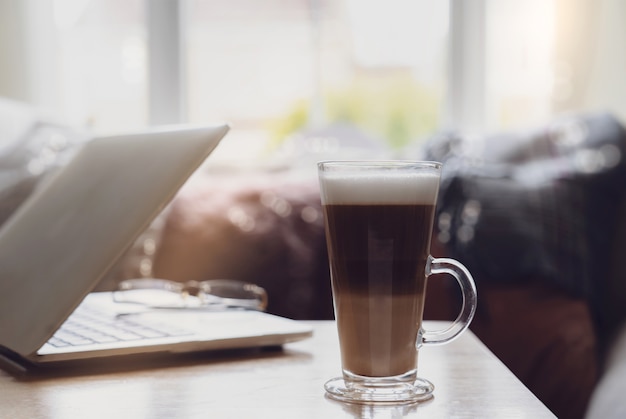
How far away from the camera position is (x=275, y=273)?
1588 millimetres

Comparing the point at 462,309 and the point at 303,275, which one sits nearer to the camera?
the point at 462,309

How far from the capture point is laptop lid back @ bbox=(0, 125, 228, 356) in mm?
617

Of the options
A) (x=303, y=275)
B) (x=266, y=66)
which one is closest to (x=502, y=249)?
(x=303, y=275)

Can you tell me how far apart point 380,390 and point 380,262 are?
0.09m

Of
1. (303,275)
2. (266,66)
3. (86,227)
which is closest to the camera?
(86,227)

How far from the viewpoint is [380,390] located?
1.78 feet

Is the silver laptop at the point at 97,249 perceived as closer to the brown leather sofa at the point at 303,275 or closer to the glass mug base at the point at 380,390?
the glass mug base at the point at 380,390

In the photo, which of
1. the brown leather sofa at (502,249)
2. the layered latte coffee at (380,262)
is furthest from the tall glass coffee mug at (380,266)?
the brown leather sofa at (502,249)

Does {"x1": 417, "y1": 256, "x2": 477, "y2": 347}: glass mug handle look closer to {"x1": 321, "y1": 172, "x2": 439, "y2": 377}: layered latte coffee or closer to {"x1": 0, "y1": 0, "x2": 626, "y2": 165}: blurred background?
{"x1": 321, "y1": 172, "x2": 439, "y2": 377}: layered latte coffee

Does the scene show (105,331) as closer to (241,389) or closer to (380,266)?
(241,389)

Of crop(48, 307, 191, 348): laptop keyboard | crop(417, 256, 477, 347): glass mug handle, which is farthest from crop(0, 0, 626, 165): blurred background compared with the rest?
crop(417, 256, 477, 347): glass mug handle

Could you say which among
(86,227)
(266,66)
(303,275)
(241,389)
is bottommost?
(303,275)

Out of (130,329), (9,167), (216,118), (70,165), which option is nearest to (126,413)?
(130,329)

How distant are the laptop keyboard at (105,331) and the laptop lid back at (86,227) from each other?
5 centimetres
